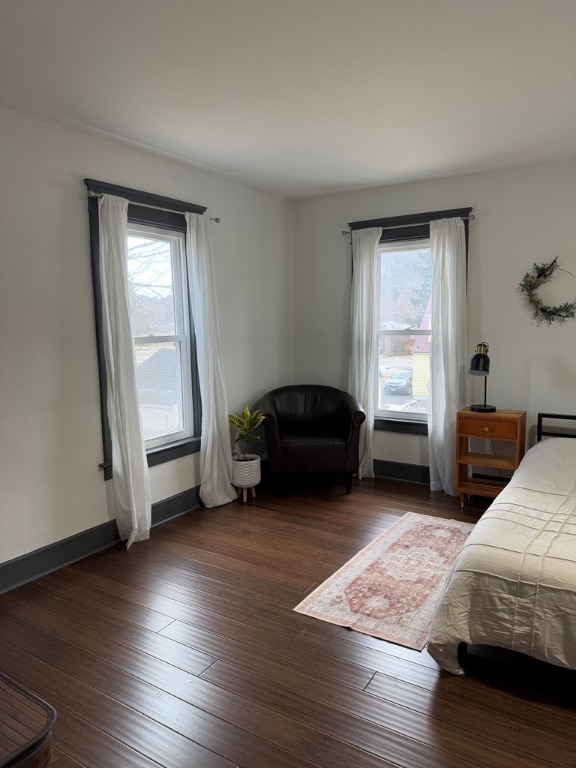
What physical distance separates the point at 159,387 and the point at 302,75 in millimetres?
2349

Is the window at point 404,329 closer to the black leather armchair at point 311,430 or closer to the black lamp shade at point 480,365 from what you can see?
the black leather armchair at point 311,430

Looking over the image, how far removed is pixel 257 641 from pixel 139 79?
2.74 meters

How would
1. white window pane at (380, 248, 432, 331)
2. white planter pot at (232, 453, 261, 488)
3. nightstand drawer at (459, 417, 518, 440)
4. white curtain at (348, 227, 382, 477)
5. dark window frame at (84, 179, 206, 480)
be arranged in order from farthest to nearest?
white curtain at (348, 227, 382, 477) < white window pane at (380, 248, 432, 331) < white planter pot at (232, 453, 261, 488) < nightstand drawer at (459, 417, 518, 440) < dark window frame at (84, 179, 206, 480)

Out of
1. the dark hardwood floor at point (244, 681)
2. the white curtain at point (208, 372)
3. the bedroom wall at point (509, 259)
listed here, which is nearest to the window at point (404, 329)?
the bedroom wall at point (509, 259)

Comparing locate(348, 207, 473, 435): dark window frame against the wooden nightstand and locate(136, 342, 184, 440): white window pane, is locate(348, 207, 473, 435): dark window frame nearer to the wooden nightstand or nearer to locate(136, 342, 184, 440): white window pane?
the wooden nightstand

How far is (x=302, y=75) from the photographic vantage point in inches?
98.8

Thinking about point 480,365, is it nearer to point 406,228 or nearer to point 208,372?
point 406,228

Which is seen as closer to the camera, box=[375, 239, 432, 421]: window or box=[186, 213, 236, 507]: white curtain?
box=[186, 213, 236, 507]: white curtain

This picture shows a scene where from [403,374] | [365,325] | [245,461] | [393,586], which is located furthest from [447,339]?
[393,586]

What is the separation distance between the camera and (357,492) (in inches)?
178

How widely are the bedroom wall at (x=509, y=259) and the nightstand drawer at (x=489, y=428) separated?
0.38m

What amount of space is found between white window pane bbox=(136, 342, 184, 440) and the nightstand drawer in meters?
2.24

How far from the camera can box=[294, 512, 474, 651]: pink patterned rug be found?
2.57 m

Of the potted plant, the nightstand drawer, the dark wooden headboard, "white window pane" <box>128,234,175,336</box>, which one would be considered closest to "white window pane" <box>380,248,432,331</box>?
the nightstand drawer
